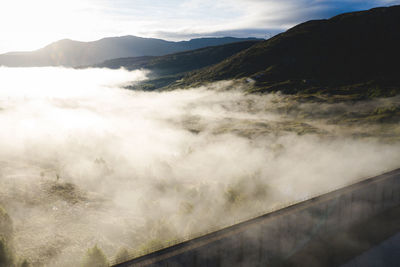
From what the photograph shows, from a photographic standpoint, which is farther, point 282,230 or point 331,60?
point 331,60

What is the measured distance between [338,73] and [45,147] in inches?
5186

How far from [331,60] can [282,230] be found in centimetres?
14721

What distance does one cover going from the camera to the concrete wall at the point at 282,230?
20586 mm

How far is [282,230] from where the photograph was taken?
78.8ft

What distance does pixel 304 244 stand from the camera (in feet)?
86.7

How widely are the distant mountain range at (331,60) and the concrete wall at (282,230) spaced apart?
305ft

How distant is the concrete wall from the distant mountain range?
3657 inches

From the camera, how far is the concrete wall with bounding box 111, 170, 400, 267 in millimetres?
20586

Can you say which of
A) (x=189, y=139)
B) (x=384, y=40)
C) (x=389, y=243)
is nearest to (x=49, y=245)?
(x=389, y=243)

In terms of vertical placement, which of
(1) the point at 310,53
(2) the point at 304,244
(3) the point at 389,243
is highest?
(1) the point at 310,53

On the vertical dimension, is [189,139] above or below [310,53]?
below

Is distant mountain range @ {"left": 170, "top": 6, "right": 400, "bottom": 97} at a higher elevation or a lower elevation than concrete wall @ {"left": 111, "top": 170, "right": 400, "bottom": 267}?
higher

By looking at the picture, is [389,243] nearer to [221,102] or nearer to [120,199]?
[120,199]

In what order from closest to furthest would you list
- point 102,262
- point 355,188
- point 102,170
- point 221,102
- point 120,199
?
point 102,262
point 355,188
point 120,199
point 102,170
point 221,102
